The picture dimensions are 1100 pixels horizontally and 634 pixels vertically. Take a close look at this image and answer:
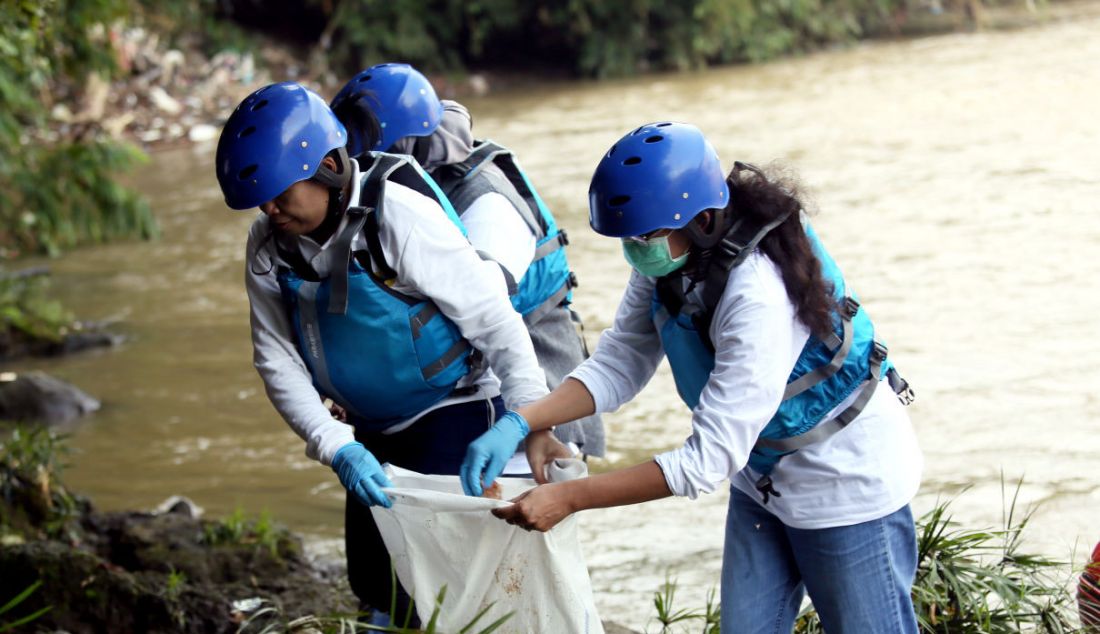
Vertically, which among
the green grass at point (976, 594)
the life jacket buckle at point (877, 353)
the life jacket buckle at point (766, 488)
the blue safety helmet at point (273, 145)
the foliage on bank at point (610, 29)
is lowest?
the foliage on bank at point (610, 29)

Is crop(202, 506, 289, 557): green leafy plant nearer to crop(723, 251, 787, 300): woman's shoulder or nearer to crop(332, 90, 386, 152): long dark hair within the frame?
crop(332, 90, 386, 152): long dark hair

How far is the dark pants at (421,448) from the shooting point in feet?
11.2

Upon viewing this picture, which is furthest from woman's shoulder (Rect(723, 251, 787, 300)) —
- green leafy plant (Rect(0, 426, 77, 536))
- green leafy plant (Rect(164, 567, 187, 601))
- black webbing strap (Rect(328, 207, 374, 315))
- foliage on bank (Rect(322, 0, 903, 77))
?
foliage on bank (Rect(322, 0, 903, 77))

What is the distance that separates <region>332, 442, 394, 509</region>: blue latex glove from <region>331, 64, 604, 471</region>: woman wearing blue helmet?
714mm

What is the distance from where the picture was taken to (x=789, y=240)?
2.78 meters

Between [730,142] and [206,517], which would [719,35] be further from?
[206,517]

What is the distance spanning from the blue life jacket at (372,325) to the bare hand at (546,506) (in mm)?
541

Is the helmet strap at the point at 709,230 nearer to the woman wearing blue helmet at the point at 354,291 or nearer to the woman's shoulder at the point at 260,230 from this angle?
the woman wearing blue helmet at the point at 354,291

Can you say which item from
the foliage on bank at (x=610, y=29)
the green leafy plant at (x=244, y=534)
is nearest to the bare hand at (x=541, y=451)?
the green leafy plant at (x=244, y=534)

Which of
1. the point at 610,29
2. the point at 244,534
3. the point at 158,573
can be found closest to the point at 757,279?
the point at 158,573

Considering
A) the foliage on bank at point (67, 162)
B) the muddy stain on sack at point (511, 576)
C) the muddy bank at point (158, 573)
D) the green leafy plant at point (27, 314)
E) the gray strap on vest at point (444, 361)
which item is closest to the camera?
the muddy stain on sack at point (511, 576)

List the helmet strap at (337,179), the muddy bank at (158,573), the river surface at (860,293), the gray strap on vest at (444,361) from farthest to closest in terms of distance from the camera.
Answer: the river surface at (860,293), the muddy bank at (158,573), the gray strap on vest at (444,361), the helmet strap at (337,179)

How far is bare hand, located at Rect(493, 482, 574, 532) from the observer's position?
2812 millimetres

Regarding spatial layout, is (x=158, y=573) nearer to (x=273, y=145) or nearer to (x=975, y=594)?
(x=273, y=145)
